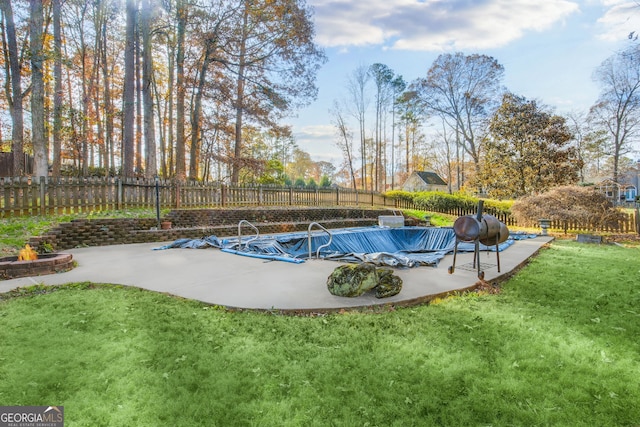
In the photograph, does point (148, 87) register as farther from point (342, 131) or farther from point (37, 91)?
point (342, 131)

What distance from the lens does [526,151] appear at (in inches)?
715

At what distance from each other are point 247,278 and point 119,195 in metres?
Answer: 7.26

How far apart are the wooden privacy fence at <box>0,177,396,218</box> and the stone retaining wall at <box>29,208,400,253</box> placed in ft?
3.84

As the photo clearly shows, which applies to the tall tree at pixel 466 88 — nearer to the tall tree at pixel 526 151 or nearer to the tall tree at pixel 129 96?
the tall tree at pixel 526 151

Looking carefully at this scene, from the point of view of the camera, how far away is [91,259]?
19.5 ft

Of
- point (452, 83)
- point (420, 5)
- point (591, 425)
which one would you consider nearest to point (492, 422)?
point (591, 425)

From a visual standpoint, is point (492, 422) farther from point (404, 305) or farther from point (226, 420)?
point (404, 305)

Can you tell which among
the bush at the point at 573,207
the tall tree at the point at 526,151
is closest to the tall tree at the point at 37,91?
the bush at the point at 573,207

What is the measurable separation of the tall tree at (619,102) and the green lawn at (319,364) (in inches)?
917

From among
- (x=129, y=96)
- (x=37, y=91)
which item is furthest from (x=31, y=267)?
(x=129, y=96)

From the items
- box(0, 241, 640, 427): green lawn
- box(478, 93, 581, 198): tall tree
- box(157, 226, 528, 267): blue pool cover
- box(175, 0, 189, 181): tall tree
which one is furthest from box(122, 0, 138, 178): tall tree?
box(478, 93, 581, 198): tall tree

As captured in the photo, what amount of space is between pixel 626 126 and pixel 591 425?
28923 mm

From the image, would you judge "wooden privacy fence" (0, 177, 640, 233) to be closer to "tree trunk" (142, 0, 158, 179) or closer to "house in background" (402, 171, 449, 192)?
"tree trunk" (142, 0, 158, 179)

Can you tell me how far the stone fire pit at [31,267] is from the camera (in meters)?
4.47
